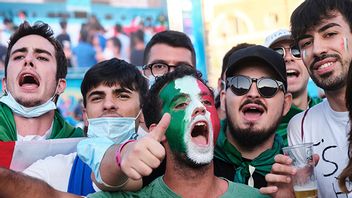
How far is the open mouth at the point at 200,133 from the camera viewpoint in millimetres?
2756

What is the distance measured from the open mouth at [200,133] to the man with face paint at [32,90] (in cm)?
141

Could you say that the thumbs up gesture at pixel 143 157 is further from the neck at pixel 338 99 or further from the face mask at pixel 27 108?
the face mask at pixel 27 108

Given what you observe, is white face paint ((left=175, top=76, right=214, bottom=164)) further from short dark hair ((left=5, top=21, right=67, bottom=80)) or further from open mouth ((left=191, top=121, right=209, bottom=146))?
short dark hair ((left=5, top=21, right=67, bottom=80))

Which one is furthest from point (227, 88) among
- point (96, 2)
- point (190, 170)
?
point (96, 2)

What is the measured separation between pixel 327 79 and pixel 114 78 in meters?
1.40

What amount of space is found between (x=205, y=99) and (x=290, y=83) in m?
1.82

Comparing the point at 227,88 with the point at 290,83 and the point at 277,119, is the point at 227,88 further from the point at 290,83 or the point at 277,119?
the point at 290,83

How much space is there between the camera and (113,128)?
11.2ft

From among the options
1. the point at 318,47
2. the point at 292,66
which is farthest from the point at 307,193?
the point at 292,66

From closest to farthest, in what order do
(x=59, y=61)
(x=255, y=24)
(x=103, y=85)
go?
(x=103, y=85)
(x=59, y=61)
(x=255, y=24)

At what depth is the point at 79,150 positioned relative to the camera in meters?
3.00

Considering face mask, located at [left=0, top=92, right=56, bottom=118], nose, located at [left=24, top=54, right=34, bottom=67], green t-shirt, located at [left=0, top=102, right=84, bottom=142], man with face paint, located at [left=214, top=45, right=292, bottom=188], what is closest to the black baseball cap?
man with face paint, located at [left=214, top=45, right=292, bottom=188]

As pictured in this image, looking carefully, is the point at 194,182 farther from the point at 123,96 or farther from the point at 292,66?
the point at 292,66

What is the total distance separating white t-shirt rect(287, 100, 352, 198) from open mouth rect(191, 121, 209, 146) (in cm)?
79
